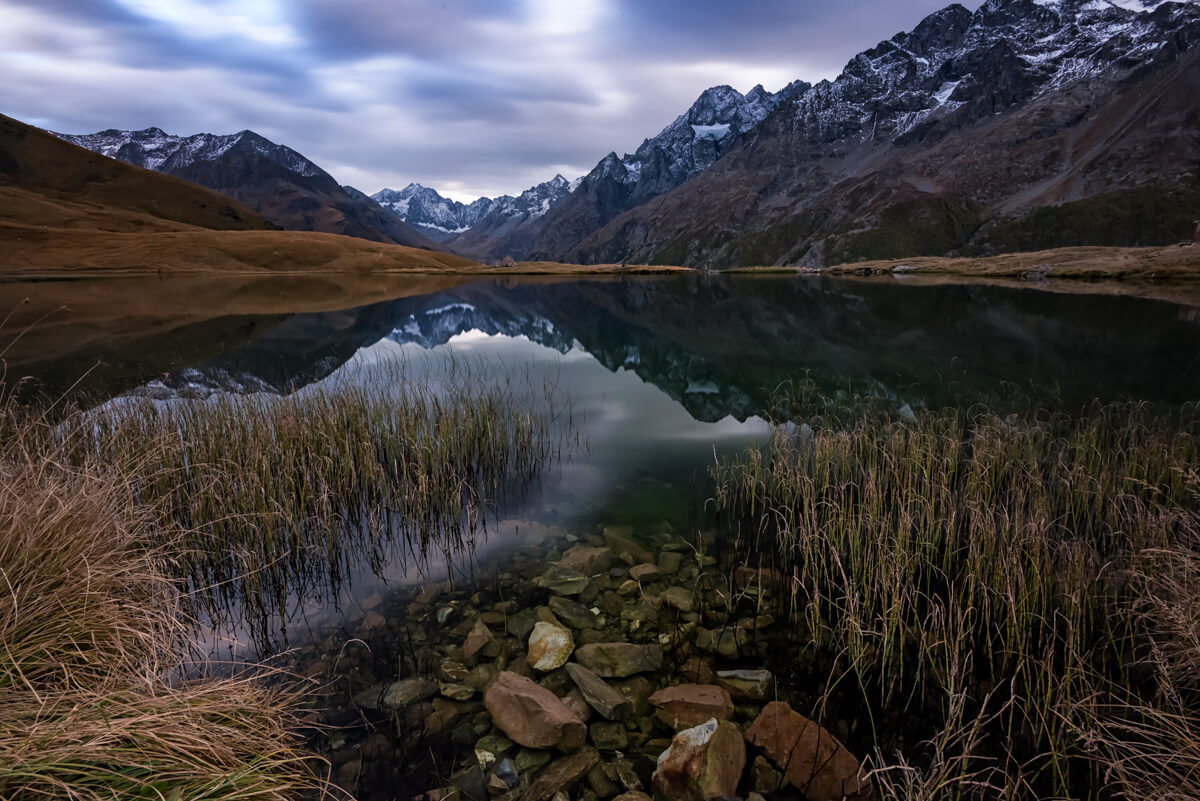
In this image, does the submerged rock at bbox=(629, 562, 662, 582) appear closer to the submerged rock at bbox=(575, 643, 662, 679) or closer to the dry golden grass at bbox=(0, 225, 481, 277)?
the submerged rock at bbox=(575, 643, 662, 679)

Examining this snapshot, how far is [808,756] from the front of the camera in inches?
215

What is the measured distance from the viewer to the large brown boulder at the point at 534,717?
19.1ft

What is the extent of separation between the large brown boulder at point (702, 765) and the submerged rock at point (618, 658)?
Result: 1.48 m

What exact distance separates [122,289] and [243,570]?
81.2 meters

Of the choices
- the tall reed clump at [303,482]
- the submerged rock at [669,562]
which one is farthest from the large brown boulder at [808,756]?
the tall reed clump at [303,482]

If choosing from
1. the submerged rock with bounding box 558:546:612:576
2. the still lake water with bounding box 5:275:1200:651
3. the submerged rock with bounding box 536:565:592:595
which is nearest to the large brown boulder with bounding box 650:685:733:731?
the submerged rock with bounding box 536:565:592:595

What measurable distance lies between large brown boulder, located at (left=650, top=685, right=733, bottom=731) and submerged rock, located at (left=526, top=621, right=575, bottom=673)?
137 cm

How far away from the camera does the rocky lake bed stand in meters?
5.39

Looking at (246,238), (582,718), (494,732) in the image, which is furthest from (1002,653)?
(246,238)

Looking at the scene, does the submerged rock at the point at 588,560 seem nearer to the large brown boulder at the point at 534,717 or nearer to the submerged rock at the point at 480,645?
the submerged rock at the point at 480,645

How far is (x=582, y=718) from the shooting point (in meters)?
6.11

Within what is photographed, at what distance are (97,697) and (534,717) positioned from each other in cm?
379

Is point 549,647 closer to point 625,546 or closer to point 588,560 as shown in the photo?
point 588,560

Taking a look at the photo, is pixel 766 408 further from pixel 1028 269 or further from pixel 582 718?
pixel 1028 269
